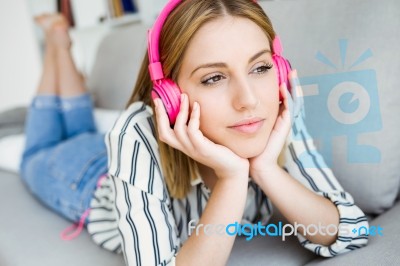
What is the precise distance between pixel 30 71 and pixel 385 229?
137 inches

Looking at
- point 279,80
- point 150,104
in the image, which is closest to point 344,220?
point 279,80

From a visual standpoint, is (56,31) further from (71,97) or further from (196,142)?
(196,142)

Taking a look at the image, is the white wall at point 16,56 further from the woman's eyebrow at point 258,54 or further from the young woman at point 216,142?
the woman's eyebrow at point 258,54

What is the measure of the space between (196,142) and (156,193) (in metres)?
0.16

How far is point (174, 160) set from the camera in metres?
0.72

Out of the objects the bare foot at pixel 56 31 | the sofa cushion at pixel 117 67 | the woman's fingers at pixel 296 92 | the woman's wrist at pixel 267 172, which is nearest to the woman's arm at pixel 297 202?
the woman's wrist at pixel 267 172

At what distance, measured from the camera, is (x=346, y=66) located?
0.54 m

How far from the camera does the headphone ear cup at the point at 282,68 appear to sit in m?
0.54

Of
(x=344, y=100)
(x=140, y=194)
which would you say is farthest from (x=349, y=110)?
(x=140, y=194)

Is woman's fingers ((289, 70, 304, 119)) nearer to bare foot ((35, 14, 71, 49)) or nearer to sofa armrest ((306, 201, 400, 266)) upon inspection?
sofa armrest ((306, 201, 400, 266))

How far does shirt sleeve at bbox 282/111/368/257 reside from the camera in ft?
2.03

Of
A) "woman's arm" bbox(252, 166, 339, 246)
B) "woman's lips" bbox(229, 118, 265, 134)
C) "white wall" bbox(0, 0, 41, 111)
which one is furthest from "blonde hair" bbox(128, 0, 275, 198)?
"white wall" bbox(0, 0, 41, 111)

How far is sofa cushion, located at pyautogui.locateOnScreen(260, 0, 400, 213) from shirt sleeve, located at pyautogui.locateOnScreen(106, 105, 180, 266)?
28cm

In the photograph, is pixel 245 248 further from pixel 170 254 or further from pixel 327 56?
pixel 327 56
